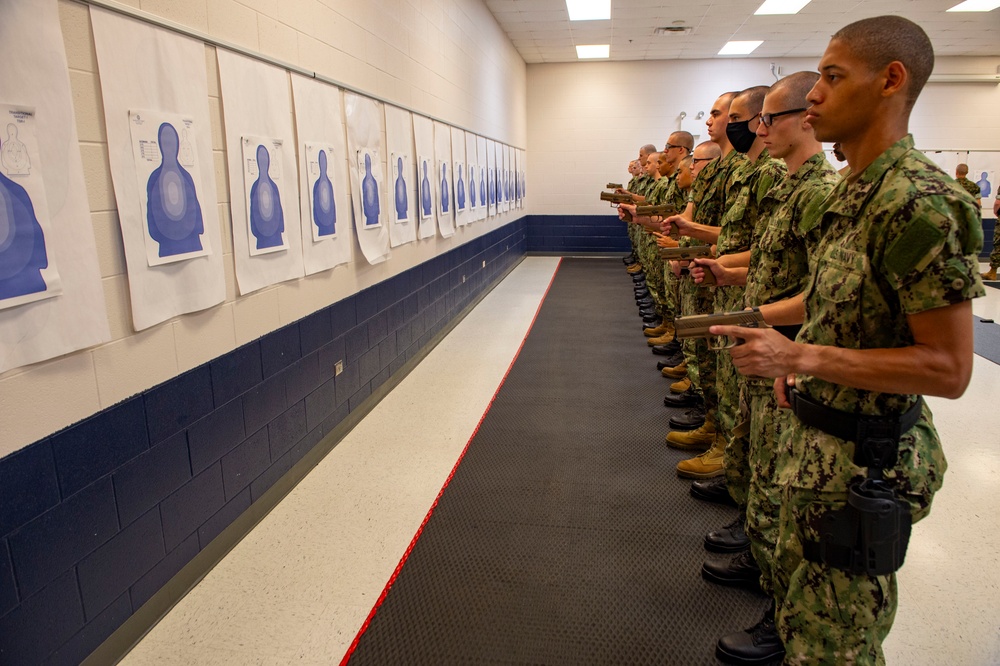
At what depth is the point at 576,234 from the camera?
11.0 meters

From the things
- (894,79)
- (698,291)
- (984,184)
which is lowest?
(698,291)

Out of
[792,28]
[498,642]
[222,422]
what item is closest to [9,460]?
[222,422]

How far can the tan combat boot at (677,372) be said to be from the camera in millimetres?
4125

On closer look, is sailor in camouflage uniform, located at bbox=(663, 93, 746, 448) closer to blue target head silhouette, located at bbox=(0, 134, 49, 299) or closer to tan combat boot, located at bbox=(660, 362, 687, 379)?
tan combat boot, located at bbox=(660, 362, 687, 379)

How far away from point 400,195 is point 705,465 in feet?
8.11

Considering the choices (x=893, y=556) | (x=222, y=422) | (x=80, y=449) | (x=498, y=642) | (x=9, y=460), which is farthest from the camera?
(x=222, y=422)

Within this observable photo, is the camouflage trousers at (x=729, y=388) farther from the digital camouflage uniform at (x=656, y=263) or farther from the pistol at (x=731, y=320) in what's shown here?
the digital camouflage uniform at (x=656, y=263)

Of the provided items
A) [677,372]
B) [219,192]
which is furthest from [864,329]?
[677,372]

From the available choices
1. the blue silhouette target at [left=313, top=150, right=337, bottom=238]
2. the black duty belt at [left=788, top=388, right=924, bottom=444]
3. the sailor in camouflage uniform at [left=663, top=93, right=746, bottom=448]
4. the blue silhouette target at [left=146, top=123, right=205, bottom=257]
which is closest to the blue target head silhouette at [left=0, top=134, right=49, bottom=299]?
the blue silhouette target at [left=146, top=123, right=205, bottom=257]

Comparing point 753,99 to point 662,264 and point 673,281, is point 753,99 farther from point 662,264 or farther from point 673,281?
point 662,264

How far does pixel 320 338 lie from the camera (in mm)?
2943

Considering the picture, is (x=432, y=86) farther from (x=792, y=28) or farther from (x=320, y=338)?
(x=792, y=28)

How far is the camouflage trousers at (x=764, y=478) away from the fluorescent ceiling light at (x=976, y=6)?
25.0ft

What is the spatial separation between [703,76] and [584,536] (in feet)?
31.8
